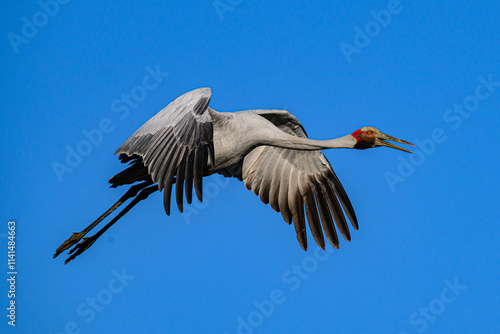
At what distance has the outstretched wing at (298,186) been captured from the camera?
1234 cm

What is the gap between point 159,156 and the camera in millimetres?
10016

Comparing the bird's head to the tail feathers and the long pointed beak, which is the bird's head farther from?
the tail feathers

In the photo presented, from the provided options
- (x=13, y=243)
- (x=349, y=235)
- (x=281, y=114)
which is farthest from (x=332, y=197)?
(x=13, y=243)

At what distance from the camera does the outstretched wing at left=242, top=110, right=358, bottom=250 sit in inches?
486

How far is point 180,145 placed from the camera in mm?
9977

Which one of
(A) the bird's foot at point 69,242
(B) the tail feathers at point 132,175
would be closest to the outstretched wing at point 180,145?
(B) the tail feathers at point 132,175

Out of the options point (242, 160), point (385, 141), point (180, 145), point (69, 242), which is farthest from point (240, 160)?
point (69, 242)

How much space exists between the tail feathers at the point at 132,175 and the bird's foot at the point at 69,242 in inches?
37.8

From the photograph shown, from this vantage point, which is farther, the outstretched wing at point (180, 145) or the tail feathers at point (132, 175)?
the tail feathers at point (132, 175)

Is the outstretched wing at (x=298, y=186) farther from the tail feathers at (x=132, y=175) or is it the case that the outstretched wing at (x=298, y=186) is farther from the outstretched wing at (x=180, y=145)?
the outstretched wing at (x=180, y=145)

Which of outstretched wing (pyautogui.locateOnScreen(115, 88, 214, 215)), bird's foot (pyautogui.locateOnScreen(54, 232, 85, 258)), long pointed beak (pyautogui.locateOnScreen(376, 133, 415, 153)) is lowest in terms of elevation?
long pointed beak (pyautogui.locateOnScreen(376, 133, 415, 153))

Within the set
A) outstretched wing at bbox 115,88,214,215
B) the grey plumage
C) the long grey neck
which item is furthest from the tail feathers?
the long grey neck

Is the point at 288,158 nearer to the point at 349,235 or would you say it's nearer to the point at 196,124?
the point at 349,235

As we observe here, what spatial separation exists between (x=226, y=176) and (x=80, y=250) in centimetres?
250
